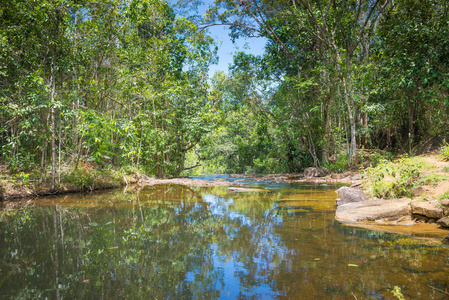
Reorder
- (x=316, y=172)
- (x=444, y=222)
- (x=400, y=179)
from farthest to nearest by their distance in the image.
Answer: (x=316, y=172)
(x=400, y=179)
(x=444, y=222)

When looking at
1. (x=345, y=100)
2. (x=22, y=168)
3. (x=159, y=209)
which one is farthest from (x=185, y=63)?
(x=159, y=209)

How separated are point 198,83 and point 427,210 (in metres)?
12.5

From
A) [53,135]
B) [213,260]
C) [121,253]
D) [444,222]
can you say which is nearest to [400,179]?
[444,222]

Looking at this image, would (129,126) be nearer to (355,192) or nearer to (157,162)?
(157,162)

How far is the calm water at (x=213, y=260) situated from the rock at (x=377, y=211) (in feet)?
0.82

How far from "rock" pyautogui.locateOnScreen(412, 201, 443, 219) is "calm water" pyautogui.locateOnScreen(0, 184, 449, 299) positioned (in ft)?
3.33

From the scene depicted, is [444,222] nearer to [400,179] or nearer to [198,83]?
[400,179]

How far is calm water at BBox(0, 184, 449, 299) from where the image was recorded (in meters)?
1.97

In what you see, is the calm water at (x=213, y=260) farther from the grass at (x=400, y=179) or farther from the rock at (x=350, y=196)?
the grass at (x=400, y=179)

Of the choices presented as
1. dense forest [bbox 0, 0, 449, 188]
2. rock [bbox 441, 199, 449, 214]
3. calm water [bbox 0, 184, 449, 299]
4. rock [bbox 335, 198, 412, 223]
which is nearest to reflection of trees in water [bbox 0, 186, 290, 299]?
calm water [bbox 0, 184, 449, 299]

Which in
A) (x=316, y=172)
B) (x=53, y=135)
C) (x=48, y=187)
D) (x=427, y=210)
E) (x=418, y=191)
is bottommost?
(x=316, y=172)

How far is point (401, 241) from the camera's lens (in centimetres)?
302

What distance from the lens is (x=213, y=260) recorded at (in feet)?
8.50

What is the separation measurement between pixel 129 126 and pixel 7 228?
171 inches
